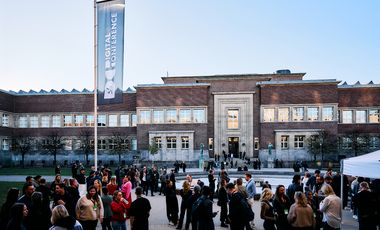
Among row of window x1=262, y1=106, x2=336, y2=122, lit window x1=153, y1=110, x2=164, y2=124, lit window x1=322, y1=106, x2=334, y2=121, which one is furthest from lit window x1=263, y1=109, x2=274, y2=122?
lit window x1=153, y1=110, x2=164, y2=124

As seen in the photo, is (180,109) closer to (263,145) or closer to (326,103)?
(263,145)

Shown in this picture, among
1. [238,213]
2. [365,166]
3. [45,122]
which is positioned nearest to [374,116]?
[365,166]

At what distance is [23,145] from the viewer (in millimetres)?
50156

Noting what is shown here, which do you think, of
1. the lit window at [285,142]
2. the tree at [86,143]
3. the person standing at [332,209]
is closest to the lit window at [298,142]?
the lit window at [285,142]

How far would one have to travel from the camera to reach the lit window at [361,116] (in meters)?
47.9

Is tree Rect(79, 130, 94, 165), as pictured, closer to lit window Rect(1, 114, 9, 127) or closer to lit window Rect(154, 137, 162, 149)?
lit window Rect(154, 137, 162, 149)

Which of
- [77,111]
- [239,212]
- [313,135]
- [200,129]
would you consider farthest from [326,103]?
[239,212]

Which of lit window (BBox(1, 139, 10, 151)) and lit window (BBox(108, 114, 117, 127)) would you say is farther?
lit window (BBox(108, 114, 117, 127))

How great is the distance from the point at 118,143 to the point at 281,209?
41241mm

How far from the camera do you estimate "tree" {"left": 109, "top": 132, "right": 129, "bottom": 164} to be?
1875 inches

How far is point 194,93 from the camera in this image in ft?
161

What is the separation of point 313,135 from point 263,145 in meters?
6.38

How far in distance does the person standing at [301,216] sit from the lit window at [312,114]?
135 feet

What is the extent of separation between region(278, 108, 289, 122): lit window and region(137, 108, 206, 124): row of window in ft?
32.4
